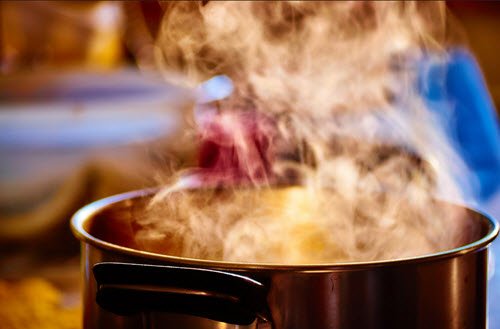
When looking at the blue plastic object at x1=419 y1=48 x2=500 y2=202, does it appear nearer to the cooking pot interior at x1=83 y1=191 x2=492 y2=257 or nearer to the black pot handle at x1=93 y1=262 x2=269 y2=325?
the cooking pot interior at x1=83 y1=191 x2=492 y2=257

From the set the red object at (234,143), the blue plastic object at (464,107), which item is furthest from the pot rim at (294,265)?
the blue plastic object at (464,107)

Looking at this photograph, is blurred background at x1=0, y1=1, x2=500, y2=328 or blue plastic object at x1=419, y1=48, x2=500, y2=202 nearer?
blue plastic object at x1=419, y1=48, x2=500, y2=202

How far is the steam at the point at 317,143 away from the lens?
1019mm

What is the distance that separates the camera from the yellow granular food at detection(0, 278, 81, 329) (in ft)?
3.37

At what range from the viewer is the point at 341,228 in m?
1.06

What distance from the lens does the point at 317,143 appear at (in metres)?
1.59

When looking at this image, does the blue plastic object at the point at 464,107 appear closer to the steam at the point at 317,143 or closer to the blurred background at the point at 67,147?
the steam at the point at 317,143

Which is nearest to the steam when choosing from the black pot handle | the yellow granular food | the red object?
the red object

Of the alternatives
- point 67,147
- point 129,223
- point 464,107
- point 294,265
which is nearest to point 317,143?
point 129,223

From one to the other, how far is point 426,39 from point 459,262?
2.20 metres

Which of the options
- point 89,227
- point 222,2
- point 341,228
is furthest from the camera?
point 222,2

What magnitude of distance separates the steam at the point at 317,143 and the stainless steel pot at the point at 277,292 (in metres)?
0.27

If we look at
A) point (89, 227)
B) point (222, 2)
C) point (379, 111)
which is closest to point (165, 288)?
point (89, 227)

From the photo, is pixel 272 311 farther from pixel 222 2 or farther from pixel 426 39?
pixel 426 39
